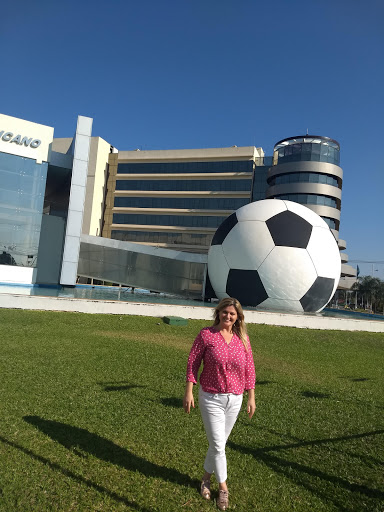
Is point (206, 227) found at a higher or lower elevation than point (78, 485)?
higher

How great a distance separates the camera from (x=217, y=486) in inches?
115

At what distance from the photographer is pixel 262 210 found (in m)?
13.5

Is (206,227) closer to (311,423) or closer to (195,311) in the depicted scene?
(195,311)

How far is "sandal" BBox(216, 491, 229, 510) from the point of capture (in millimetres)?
2637

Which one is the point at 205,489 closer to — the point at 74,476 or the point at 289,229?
the point at 74,476

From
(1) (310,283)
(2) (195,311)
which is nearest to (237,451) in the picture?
(2) (195,311)

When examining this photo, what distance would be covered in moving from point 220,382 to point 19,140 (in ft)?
56.5

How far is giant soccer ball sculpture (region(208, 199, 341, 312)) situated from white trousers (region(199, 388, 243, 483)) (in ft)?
33.5

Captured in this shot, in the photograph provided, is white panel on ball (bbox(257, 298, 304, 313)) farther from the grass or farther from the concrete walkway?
the grass

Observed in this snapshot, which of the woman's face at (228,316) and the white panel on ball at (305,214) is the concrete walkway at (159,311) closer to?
the white panel on ball at (305,214)

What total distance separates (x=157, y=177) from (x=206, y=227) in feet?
28.2

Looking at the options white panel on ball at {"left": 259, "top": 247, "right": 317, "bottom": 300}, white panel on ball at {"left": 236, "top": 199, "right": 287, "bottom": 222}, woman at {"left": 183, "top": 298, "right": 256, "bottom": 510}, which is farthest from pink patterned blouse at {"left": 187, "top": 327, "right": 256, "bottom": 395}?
white panel on ball at {"left": 236, "top": 199, "right": 287, "bottom": 222}

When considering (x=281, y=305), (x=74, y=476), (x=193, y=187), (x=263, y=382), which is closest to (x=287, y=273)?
(x=281, y=305)

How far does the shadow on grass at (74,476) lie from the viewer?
2615 mm
